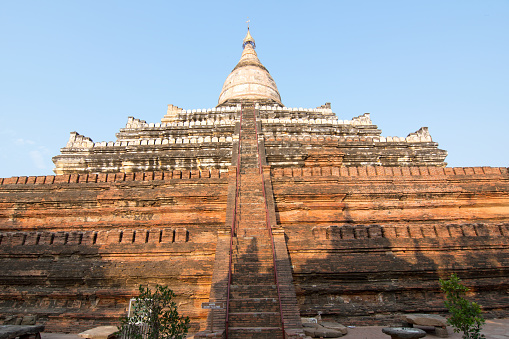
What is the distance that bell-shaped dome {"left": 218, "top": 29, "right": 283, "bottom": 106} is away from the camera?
3438 cm

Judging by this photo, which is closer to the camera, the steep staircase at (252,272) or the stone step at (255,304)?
the steep staircase at (252,272)

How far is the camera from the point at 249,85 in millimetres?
35219

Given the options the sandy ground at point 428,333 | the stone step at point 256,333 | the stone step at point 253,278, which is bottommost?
the sandy ground at point 428,333

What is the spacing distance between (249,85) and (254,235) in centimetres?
2640

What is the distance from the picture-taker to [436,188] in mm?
14156

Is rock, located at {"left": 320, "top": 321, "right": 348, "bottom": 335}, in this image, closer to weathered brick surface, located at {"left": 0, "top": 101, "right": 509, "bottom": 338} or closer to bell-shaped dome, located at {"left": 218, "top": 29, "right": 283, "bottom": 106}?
weathered brick surface, located at {"left": 0, "top": 101, "right": 509, "bottom": 338}

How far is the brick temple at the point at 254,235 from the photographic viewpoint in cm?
955

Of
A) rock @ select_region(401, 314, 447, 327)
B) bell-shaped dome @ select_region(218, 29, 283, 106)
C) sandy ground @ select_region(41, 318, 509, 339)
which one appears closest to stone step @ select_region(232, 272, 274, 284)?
sandy ground @ select_region(41, 318, 509, 339)

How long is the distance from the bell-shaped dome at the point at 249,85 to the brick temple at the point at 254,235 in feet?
52.8

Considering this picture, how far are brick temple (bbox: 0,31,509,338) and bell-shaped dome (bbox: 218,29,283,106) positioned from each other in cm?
1608

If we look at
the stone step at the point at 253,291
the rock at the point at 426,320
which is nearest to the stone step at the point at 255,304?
the stone step at the point at 253,291

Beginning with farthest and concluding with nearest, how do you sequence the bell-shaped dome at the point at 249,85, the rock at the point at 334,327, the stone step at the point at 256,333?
1. the bell-shaped dome at the point at 249,85
2. the rock at the point at 334,327
3. the stone step at the point at 256,333

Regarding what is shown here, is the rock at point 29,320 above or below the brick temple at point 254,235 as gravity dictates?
below

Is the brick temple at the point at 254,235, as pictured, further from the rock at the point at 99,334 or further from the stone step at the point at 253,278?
the rock at the point at 99,334
